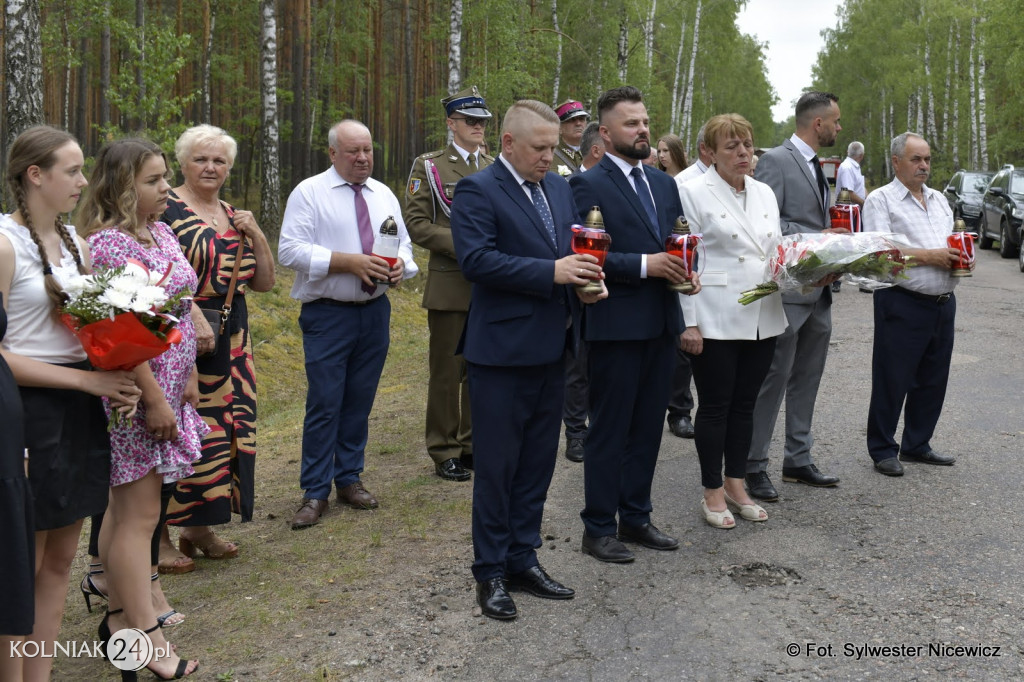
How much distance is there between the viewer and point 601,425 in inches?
202

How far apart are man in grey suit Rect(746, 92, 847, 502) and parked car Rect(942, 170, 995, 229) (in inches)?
823

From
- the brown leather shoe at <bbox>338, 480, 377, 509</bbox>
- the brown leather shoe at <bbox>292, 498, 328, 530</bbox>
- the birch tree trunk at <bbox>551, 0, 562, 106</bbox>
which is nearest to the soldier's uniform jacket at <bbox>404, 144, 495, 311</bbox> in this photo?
the brown leather shoe at <bbox>338, 480, 377, 509</bbox>

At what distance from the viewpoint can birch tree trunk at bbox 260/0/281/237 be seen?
1891 centimetres

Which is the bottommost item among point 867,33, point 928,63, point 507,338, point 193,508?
point 193,508

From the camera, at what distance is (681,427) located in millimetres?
7875

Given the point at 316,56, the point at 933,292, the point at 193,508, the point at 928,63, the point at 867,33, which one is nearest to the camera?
the point at 193,508

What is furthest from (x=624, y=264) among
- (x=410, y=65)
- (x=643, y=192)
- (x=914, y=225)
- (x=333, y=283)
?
(x=410, y=65)

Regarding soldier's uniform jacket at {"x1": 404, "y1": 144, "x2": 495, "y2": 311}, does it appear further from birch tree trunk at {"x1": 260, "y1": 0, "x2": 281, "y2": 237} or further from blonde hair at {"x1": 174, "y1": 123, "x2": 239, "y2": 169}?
birch tree trunk at {"x1": 260, "y1": 0, "x2": 281, "y2": 237}

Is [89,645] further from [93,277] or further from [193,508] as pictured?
[93,277]

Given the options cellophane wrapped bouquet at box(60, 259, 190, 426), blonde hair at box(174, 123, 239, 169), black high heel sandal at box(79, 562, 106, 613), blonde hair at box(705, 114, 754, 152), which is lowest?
black high heel sandal at box(79, 562, 106, 613)

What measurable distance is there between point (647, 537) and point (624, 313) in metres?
1.26

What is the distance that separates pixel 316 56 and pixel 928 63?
2784cm

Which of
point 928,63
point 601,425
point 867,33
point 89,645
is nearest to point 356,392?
point 601,425

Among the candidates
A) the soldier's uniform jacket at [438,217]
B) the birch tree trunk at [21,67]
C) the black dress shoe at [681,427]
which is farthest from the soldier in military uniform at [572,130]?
the birch tree trunk at [21,67]
